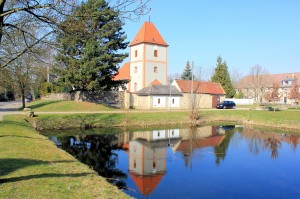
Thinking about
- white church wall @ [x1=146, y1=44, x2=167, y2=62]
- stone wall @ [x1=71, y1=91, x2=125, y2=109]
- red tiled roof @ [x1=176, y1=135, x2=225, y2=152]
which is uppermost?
white church wall @ [x1=146, y1=44, x2=167, y2=62]

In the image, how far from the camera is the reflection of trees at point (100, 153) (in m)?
11.1

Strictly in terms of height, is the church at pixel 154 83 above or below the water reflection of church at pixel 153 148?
above

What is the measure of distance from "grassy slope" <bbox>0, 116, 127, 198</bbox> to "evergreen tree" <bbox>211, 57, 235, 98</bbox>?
49022 millimetres

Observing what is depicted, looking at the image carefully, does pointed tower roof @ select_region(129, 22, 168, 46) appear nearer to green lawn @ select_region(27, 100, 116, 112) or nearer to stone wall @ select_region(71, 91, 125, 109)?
stone wall @ select_region(71, 91, 125, 109)

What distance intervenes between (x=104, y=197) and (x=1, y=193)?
7.02 ft

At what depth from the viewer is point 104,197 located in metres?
6.49

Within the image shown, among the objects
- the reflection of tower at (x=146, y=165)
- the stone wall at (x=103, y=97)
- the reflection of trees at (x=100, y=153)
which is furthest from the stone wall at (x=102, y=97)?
the reflection of tower at (x=146, y=165)

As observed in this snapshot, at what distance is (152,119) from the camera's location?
28078 mm

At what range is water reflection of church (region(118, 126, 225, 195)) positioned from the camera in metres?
10.8

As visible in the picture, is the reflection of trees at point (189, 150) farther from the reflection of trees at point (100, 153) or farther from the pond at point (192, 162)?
the reflection of trees at point (100, 153)

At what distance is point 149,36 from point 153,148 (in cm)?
3079

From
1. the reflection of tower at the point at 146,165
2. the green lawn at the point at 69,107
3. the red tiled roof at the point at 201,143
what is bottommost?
the reflection of tower at the point at 146,165

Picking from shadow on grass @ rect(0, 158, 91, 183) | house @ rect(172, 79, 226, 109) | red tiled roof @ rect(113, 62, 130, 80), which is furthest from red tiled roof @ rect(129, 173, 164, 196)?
red tiled roof @ rect(113, 62, 130, 80)

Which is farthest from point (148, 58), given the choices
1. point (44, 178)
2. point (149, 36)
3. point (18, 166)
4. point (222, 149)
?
point (44, 178)
